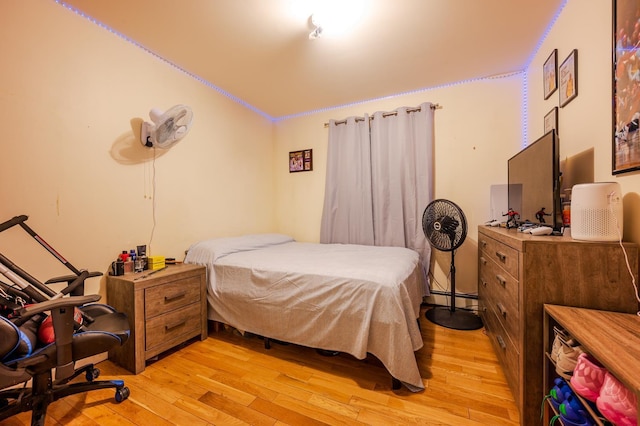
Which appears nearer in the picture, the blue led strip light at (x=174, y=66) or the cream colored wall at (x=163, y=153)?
the cream colored wall at (x=163, y=153)

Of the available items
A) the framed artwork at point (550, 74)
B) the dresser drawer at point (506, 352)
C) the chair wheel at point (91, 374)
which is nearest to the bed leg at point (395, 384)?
the dresser drawer at point (506, 352)

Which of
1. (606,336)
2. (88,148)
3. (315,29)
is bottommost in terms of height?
(606,336)

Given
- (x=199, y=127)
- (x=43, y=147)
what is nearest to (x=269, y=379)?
(x=43, y=147)

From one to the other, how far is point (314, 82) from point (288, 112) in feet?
3.18

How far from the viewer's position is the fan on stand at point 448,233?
2484 mm

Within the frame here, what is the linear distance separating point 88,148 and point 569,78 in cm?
345

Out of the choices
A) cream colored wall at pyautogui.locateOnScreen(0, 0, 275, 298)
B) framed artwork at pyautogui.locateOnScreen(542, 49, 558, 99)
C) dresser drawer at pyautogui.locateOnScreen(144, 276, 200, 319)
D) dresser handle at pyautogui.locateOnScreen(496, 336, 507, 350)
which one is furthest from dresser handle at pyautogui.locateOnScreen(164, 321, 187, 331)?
framed artwork at pyautogui.locateOnScreen(542, 49, 558, 99)

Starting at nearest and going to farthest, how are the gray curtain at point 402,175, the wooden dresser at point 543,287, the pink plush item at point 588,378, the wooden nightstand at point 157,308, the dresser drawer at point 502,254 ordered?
1. the pink plush item at point 588,378
2. the wooden dresser at point 543,287
3. the dresser drawer at point 502,254
4. the wooden nightstand at point 157,308
5. the gray curtain at point 402,175

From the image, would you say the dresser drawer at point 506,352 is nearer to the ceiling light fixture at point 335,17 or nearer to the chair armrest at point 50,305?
the chair armrest at point 50,305

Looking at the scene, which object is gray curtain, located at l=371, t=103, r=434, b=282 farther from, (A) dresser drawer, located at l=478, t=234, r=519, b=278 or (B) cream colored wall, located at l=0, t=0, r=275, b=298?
(B) cream colored wall, located at l=0, t=0, r=275, b=298

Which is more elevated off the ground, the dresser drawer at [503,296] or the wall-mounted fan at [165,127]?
the wall-mounted fan at [165,127]

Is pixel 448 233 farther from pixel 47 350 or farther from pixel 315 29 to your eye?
pixel 47 350

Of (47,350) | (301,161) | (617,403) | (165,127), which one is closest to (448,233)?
(617,403)

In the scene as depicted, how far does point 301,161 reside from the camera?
12.5ft
